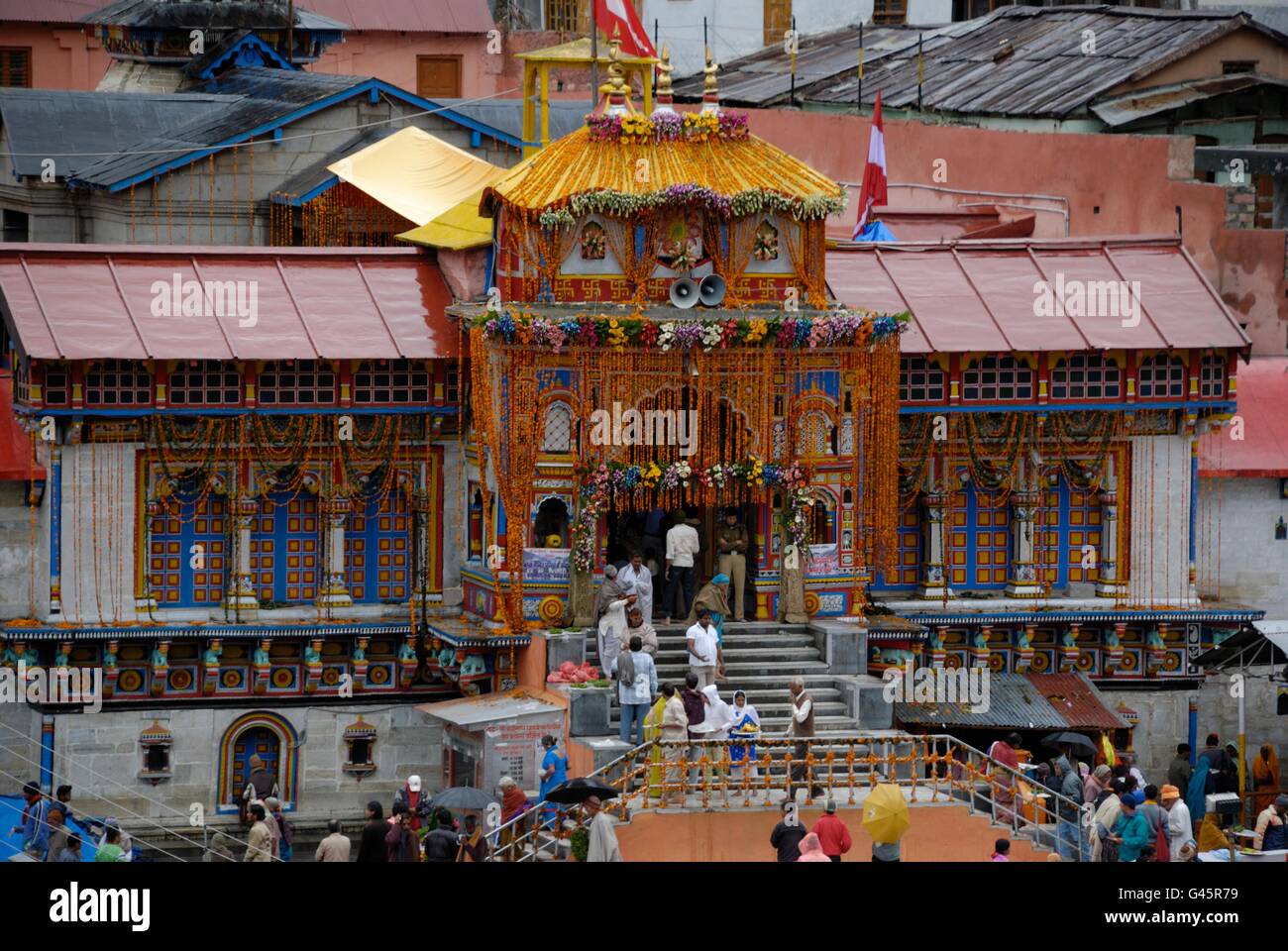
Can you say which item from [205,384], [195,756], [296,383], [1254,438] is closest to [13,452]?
[205,384]

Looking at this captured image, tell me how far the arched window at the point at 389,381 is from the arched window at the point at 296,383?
0.43 metres

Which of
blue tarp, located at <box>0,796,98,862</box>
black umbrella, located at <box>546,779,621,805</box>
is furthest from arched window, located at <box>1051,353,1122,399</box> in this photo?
blue tarp, located at <box>0,796,98,862</box>

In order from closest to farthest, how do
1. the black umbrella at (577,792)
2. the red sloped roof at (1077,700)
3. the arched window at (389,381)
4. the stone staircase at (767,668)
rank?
the black umbrella at (577,792)
the stone staircase at (767,668)
the arched window at (389,381)
the red sloped roof at (1077,700)

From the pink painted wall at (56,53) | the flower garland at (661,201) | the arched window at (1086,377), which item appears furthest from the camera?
the pink painted wall at (56,53)

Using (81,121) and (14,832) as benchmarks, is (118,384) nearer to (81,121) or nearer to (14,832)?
(14,832)

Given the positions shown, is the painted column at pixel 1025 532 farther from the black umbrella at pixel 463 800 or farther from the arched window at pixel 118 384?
the arched window at pixel 118 384

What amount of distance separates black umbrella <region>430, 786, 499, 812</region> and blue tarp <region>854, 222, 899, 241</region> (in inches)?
594

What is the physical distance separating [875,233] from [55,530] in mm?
14816

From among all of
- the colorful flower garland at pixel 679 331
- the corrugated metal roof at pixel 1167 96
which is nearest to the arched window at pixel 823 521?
the colorful flower garland at pixel 679 331

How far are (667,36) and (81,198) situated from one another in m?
28.1

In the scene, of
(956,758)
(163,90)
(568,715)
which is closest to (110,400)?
(568,715)

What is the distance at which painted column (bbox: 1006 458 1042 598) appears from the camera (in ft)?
175

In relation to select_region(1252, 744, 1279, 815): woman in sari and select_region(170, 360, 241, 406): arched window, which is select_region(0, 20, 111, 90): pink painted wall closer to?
select_region(170, 360, 241, 406): arched window

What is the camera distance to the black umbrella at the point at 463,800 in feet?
147
